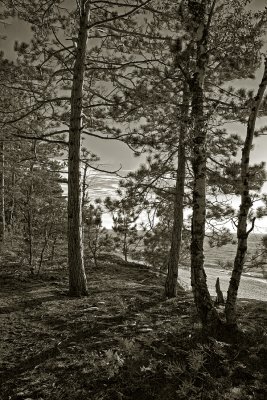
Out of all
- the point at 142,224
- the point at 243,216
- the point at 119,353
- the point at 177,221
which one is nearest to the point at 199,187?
the point at 243,216

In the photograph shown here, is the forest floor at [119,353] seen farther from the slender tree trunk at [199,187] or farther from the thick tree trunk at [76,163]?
the thick tree trunk at [76,163]

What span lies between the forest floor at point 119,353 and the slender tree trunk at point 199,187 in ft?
1.65

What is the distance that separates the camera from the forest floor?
3693 millimetres

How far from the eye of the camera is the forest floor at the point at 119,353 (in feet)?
Answer: 12.1

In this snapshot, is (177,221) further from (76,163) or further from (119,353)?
(119,353)

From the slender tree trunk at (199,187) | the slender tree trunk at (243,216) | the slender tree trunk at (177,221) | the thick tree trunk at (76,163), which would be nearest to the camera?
the slender tree trunk at (243,216)

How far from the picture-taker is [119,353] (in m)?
4.60

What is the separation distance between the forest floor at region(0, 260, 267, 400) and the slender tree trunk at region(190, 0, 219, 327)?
1.65ft

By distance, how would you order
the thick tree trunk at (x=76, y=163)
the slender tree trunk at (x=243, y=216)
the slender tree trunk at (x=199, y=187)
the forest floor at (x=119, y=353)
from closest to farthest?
the forest floor at (x=119, y=353), the slender tree trunk at (x=243, y=216), the slender tree trunk at (x=199, y=187), the thick tree trunk at (x=76, y=163)

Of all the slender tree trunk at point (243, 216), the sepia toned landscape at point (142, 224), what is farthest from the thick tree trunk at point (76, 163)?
the slender tree trunk at point (243, 216)

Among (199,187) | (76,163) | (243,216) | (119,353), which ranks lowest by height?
(119,353)

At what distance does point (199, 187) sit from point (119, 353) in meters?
2.84

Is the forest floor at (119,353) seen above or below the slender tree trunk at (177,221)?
below

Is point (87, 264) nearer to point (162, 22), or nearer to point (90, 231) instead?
point (90, 231)
